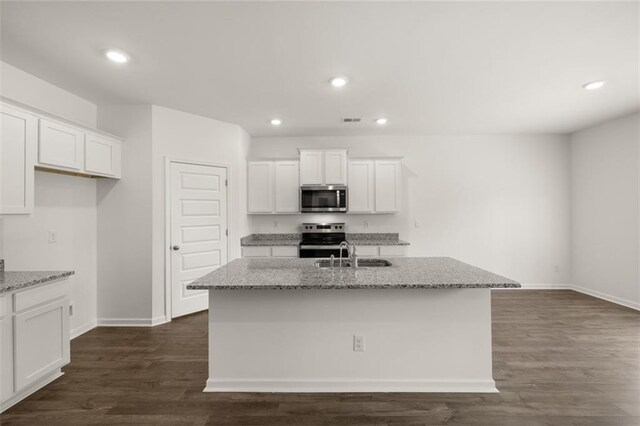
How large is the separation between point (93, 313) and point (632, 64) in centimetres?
624

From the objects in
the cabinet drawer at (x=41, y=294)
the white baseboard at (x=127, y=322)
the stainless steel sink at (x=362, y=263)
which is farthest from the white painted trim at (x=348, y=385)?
the white baseboard at (x=127, y=322)

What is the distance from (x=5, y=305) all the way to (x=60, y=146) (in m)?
1.50

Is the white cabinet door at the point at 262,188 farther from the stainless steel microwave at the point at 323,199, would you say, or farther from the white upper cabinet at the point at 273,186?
the stainless steel microwave at the point at 323,199

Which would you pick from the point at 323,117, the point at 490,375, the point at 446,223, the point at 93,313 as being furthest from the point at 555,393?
the point at 93,313

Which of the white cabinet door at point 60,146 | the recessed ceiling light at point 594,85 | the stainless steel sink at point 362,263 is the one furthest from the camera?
the recessed ceiling light at point 594,85

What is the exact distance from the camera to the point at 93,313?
12.6 feet

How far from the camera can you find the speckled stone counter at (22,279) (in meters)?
2.22

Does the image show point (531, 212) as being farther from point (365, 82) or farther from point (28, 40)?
point (28, 40)

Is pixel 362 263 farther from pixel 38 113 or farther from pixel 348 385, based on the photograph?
pixel 38 113

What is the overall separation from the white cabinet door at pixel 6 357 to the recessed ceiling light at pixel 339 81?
10.3 ft

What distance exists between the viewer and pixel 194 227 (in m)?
4.28

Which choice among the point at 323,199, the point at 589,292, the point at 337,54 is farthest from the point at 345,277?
the point at 589,292

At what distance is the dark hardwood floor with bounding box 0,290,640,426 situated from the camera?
2.11 m

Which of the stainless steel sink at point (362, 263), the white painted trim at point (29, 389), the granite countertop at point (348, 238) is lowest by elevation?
the white painted trim at point (29, 389)
